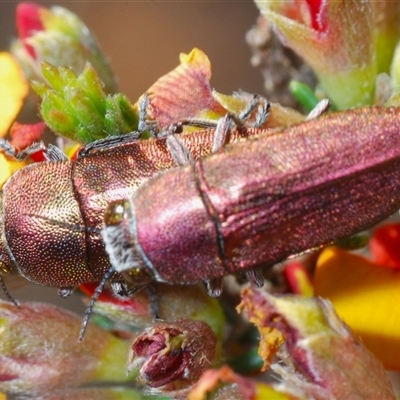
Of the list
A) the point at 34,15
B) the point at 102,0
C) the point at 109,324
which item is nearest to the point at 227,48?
the point at 102,0

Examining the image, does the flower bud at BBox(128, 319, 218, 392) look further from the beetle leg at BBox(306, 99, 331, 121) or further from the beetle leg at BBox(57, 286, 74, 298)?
the beetle leg at BBox(306, 99, 331, 121)

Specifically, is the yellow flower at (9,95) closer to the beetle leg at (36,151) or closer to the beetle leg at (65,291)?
the beetle leg at (36,151)

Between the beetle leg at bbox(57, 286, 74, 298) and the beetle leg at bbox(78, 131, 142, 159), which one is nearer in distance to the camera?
the beetle leg at bbox(78, 131, 142, 159)

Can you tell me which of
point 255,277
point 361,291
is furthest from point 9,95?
point 361,291

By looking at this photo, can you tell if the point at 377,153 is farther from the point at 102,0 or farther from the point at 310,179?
the point at 102,0

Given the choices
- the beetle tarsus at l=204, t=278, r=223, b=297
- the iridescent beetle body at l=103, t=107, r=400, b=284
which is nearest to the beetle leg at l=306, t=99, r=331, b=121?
the iridescent beetle body at l=103, t=107, r=400, b=284

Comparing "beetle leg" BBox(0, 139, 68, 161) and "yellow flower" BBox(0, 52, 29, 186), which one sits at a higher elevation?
"yellow flower" BBox(0, 52, 29, 186)

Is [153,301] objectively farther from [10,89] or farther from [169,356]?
[10,89]
